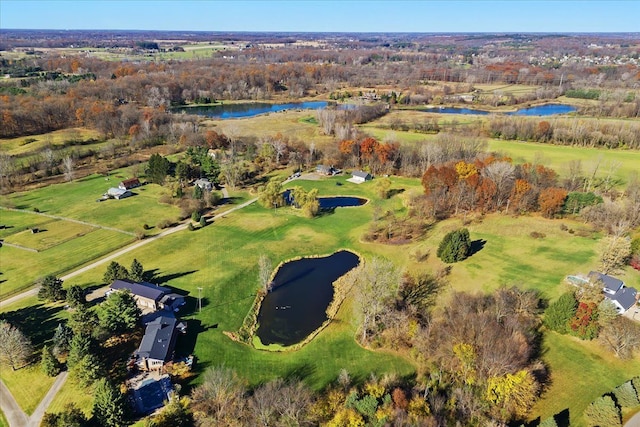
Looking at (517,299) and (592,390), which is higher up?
(517,299)

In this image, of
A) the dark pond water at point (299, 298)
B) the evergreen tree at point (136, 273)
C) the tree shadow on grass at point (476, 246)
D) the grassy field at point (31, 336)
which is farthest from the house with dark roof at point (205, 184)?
the tree shadow on grass at point (476, 246)

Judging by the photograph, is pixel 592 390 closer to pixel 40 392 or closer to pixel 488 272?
pixel 488 272

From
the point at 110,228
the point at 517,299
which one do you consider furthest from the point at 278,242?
the point at 517,299

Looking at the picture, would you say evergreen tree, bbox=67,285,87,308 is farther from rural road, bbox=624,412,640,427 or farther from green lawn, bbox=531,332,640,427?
rural road, bbox=624,412,640,427

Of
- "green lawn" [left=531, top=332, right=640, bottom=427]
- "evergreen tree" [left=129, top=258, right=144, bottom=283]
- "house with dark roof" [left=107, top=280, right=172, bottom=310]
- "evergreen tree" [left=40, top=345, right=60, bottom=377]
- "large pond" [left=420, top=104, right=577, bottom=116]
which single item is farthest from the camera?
"large pond" [left=420, top=104, right=577, bottom=116]

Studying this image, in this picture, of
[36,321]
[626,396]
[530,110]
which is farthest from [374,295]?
[530,110]

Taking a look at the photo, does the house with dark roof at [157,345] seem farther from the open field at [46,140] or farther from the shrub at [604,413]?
the open field at [46,140]

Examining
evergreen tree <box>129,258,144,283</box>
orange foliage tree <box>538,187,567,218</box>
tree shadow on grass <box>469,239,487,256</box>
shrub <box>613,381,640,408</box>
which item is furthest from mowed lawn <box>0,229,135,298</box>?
orange foliage tree <box>538,187,567,218</box>
